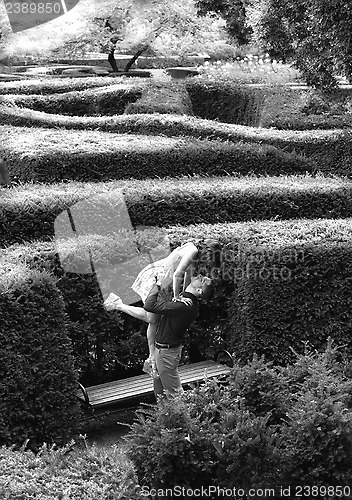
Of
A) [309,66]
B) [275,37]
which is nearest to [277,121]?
[309,66]

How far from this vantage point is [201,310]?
6395 mm

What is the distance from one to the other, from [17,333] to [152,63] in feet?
99.1

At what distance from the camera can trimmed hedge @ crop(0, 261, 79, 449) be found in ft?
16.1

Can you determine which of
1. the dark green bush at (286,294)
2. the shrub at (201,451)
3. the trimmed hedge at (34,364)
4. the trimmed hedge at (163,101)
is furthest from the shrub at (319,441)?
the trimmed hedge at (163,101)

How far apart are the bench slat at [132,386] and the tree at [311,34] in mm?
7280

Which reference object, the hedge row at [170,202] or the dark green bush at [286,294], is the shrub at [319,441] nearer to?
the dark green bush at [286,294]

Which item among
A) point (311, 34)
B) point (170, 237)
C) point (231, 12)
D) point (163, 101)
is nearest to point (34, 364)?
point (170, 237)

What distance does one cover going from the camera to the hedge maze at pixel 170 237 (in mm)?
5137

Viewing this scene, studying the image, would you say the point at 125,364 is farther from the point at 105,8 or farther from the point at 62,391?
the point at 105,8

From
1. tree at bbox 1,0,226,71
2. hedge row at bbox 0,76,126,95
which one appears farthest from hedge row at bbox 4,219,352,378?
tree at bbox 1,0,226,71

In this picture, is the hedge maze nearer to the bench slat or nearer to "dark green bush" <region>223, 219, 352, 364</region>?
"dark green bush" <region>223, 219, 352, 364</region>

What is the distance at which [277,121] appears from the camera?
1310cm

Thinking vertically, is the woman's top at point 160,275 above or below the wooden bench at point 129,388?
above

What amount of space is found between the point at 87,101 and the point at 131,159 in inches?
283
